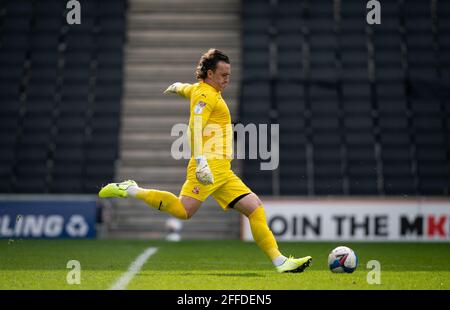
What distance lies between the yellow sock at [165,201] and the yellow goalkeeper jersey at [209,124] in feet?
1.53

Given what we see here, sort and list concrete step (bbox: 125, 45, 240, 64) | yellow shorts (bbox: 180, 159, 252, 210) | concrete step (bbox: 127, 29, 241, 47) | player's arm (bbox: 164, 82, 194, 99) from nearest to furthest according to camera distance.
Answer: yellow shorts (bbox: 180, 159, 252, 210) → player's arm (bbox: 164, 82, 194, 99) → concrete step (bbox: 125, 45, 240, 64) → concrete step (bbox: 127, 29, 241, 47)

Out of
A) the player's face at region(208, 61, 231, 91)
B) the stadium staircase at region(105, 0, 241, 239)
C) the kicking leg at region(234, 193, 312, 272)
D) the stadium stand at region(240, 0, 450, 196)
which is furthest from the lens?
the stadium stand at region(240, 0, 450, 196)

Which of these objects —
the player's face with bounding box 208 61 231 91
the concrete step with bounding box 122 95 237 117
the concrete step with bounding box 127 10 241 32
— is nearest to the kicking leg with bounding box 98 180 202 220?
the player's face with bounding box 208 61 231 91

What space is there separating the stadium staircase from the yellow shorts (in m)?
7.33

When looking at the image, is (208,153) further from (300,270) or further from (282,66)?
(282,66)

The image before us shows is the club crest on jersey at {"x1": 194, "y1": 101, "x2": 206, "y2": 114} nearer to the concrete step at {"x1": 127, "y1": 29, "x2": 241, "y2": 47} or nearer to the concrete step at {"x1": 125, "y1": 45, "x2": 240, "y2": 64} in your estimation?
the concrete step at {"x1": 125, "y1": 45, "x2": 240, "y2": 64}

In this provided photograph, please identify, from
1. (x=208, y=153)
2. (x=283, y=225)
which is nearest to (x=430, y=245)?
(x=283, y=225)

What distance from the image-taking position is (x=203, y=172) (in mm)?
7039

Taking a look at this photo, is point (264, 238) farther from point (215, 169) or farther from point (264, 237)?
point (215, 169)

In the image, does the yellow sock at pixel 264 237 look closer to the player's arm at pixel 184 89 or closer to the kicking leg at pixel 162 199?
the kicking leg at pixel 162 199

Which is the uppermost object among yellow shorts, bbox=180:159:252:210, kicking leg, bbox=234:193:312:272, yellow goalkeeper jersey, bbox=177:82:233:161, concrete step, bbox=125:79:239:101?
concrete step, bbox=125:79:239:101

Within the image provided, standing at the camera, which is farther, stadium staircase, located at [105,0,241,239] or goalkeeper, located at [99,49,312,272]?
stadium staircase, located at [105,0,241,239]

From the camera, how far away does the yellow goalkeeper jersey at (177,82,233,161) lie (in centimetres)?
721

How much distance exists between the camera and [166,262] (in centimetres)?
861
